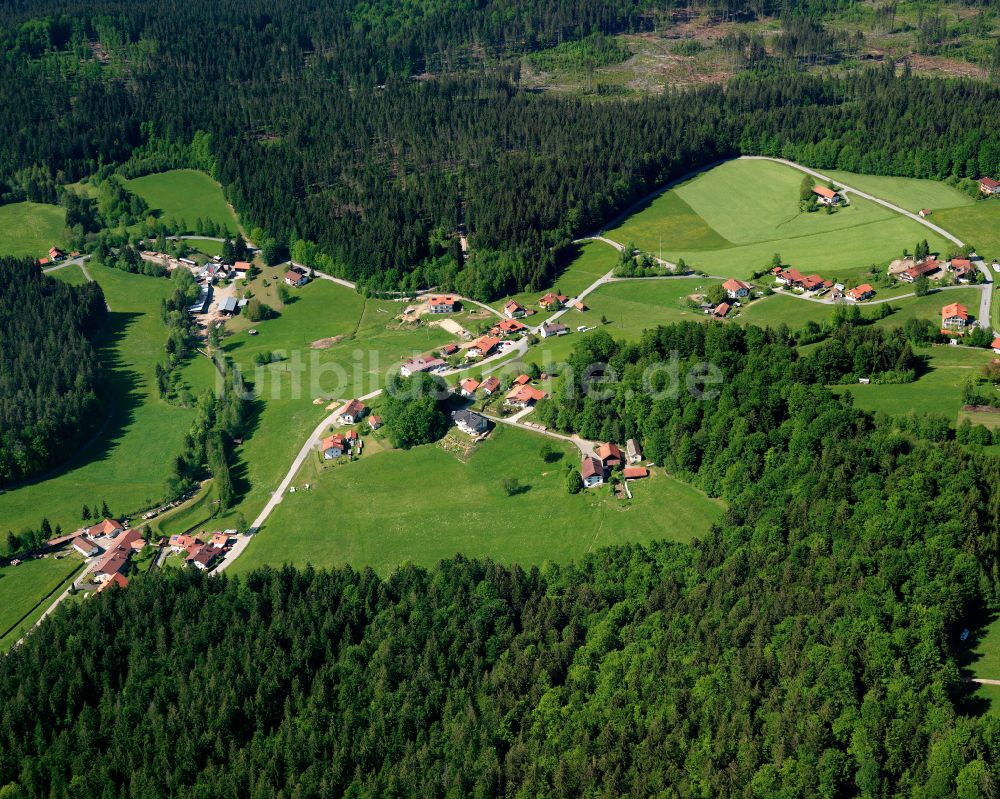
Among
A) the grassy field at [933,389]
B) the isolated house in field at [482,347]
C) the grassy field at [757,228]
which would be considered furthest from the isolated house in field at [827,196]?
the isolated house in field at [482,347]

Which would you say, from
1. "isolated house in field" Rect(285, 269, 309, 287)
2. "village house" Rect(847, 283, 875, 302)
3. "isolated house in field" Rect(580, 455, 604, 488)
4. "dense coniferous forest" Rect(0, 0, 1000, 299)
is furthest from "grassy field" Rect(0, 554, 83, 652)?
"village house" Rect(847, 283, 875, 302)

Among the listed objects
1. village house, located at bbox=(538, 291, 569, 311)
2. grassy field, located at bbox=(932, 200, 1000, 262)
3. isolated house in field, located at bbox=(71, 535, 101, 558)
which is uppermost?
grassy field, located at bbox=(932, 200, 1000, 262)

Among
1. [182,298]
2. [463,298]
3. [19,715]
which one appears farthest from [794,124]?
[19,715]

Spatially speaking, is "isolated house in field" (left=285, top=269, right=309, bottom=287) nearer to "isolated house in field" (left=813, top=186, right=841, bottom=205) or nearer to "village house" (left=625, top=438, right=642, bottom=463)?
"village house" (left=625, top=438, right=642, bottom=463)

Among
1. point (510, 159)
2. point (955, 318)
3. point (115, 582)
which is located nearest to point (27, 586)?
point (115, 582)

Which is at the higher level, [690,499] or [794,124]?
[794,124]

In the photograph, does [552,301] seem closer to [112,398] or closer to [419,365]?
[419,365]

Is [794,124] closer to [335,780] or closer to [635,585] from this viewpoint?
[635,585]
